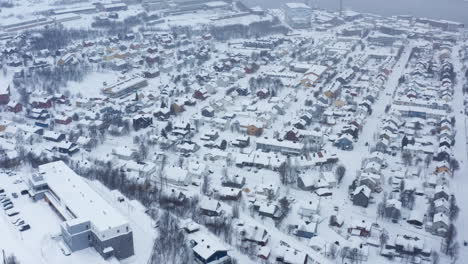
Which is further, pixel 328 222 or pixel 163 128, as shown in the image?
pixel 163 128

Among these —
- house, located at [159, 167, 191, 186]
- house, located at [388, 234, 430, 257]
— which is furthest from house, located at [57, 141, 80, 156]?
house, located at [388, 234, 430, 257]

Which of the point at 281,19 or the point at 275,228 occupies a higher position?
the point at 281,19

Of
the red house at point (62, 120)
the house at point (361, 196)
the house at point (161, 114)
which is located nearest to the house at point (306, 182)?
the house at point (361, 196)

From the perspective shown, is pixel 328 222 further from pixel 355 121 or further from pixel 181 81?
pixel 181 81

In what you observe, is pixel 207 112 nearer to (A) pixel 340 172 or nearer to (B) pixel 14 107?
(A) pixel 340 172

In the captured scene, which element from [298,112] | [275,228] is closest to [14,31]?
[298,112]

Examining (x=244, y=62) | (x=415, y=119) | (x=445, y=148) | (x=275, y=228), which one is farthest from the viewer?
(x=244, y=62)

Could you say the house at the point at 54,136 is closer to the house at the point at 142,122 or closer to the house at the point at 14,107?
the house at the point at 142,122
